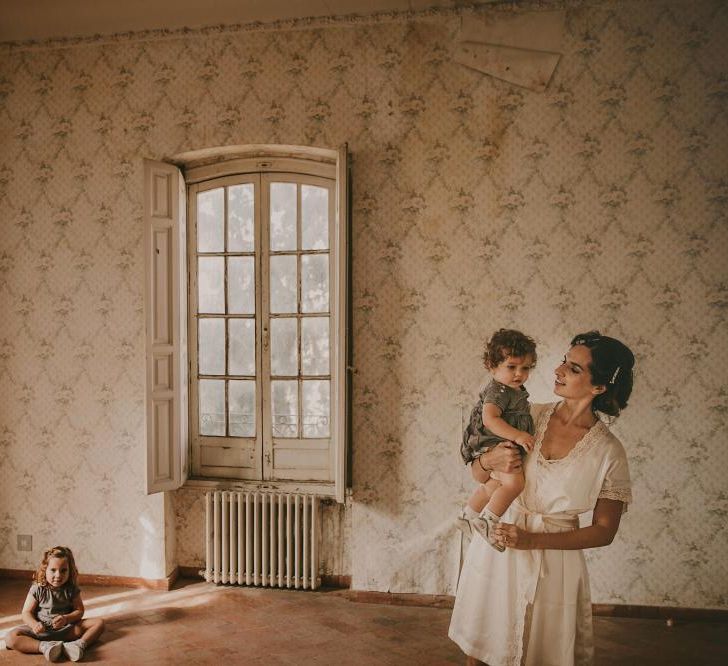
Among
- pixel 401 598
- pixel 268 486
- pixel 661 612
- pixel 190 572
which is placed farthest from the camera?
pixel 190 572

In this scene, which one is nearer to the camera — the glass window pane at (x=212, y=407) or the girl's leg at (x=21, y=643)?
the girl's leg at (x=21, y=643)

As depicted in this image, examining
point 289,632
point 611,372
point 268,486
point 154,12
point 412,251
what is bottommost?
point 289,632

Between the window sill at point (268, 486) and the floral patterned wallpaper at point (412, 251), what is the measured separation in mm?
148

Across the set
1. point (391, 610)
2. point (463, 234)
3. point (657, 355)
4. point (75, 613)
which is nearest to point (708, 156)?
point (657, 355)

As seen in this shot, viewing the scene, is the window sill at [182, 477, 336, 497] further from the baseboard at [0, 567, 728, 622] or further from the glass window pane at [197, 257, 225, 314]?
the glass window pane at [197, 257, 225, 314]

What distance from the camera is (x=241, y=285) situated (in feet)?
14.8

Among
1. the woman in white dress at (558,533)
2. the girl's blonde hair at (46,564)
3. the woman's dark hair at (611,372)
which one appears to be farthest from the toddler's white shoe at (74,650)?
the woman's dark hair at (611,372)

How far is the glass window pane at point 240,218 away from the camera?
4488 millimetres

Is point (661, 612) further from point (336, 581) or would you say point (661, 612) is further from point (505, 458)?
point (505, 458)

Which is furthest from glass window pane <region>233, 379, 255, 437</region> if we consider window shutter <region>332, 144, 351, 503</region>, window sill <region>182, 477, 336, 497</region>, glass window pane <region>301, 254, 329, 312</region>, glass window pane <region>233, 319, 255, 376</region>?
window shutter <region>332, 144, 351, 503</region>

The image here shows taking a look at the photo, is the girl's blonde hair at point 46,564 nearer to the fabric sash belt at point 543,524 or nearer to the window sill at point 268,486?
the window sill at point 268,486

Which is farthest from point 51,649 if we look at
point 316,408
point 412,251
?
point 412,251

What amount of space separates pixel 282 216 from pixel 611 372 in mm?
2709

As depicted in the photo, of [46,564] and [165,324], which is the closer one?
[46,564]
